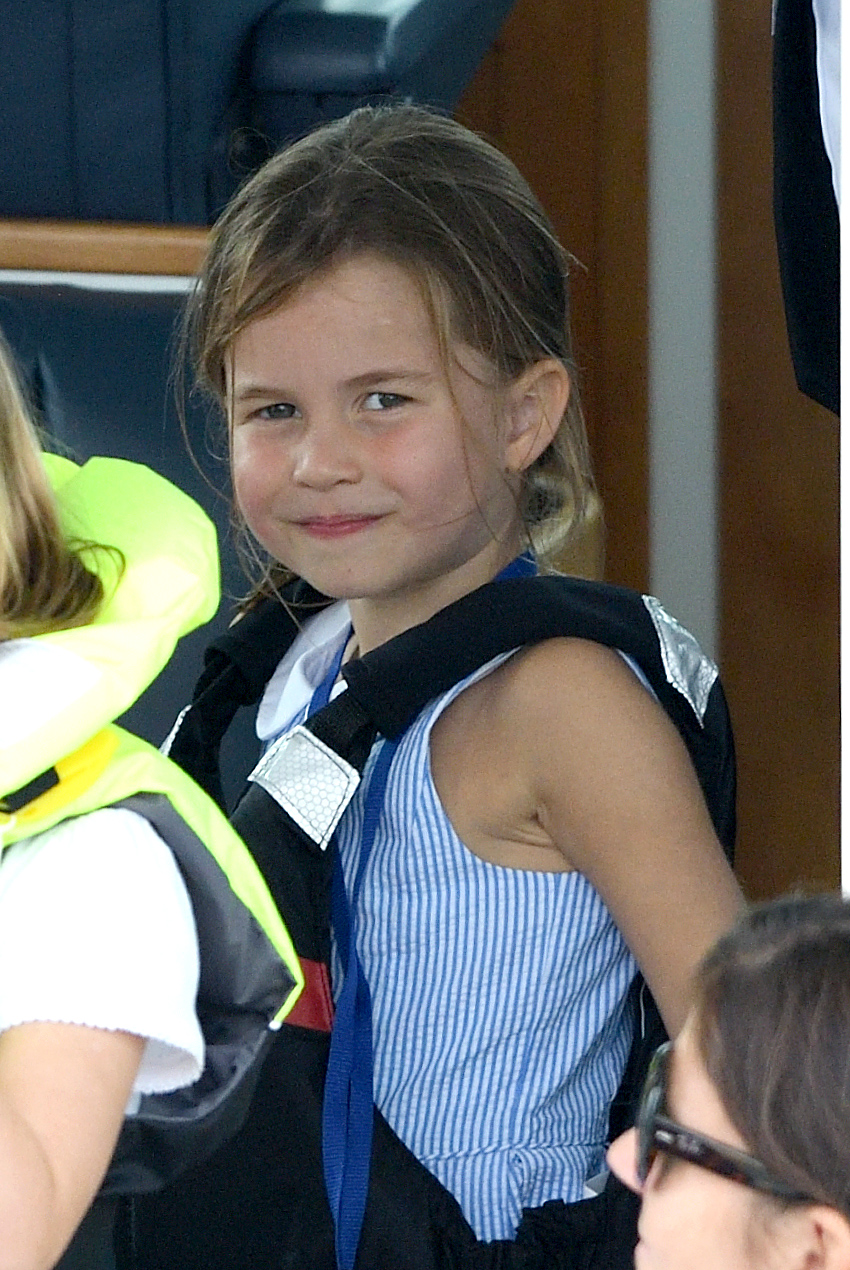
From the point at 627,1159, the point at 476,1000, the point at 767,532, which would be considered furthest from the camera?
the point at 767,532

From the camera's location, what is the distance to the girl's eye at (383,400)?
4.55 ft

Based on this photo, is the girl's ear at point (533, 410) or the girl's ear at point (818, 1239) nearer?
the girl's ear at point (818, 1239)

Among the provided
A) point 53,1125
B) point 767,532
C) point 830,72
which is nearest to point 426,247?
point 830,72

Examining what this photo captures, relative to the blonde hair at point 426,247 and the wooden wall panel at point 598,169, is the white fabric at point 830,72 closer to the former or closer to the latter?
the blonde hair at point 426,247

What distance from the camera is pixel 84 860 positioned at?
105 centimetres

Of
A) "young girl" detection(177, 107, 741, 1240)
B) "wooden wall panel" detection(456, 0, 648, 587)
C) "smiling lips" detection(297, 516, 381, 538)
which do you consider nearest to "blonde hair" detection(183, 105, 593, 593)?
"young girl" detection(177, 107, 741, 1240)

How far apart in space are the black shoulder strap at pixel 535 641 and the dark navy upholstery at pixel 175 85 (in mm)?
715

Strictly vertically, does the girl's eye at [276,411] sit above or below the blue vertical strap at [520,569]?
above

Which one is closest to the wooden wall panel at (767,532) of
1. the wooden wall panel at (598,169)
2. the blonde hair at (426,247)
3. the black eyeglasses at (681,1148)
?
the wooden wall panel at (598,169)

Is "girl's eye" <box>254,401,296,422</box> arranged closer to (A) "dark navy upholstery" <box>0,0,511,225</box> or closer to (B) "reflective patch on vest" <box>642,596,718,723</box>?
(B) "reflective patch on vest" <box>642,596,718,723</box>

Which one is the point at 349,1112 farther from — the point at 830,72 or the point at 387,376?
the point at 830,72

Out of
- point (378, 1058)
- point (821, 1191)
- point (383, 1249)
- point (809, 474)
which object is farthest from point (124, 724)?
point (821, 1191)

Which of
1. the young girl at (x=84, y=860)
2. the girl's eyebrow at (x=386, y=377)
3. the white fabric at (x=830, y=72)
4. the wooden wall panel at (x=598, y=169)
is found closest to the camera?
the young girl at (x=84, y=860)

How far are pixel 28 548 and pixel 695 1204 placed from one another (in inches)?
20.4
